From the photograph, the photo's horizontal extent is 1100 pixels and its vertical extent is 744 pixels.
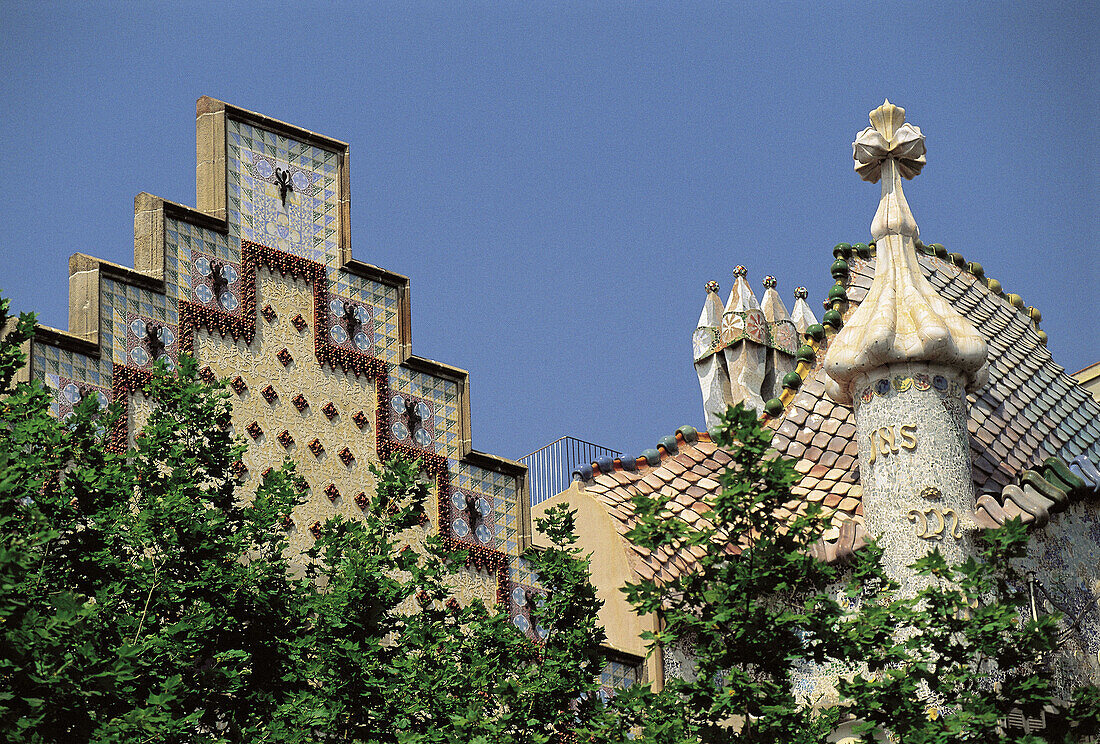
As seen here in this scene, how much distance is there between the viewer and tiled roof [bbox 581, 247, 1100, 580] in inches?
689

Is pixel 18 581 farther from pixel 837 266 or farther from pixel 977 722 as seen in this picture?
pixel 837 266

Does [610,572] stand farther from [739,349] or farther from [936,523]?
[739,349]

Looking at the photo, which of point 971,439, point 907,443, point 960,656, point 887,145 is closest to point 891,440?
point 907,443

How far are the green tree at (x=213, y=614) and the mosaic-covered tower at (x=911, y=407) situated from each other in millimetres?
3852

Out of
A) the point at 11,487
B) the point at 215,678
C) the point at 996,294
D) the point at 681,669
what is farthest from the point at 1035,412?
the point at 11,487

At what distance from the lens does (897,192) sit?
17750 millimetres

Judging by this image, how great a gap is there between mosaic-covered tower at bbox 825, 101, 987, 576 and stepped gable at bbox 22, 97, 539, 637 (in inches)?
118

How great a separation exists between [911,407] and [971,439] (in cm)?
141

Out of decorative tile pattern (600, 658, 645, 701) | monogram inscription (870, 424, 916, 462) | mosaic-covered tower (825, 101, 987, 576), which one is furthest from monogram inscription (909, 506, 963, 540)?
decorative tile pattern (600, 658, 645, 701)

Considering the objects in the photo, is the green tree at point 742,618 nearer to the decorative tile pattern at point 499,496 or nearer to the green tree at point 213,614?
the green tree at point 213,614

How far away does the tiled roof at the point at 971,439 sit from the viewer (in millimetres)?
17500

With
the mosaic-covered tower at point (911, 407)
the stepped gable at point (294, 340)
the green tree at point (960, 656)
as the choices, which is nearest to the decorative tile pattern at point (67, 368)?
the stepped gable at point (294, 340)

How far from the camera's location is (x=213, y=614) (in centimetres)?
1235

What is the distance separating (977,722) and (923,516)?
4232mm
